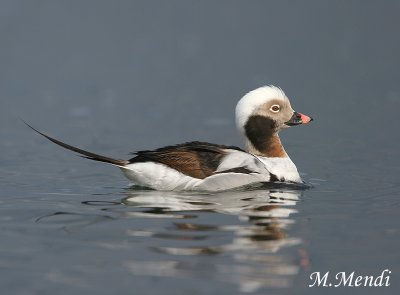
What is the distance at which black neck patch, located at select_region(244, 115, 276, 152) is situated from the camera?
11.4m

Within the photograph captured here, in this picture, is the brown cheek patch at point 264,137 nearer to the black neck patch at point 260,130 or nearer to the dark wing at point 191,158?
the black neck patch at point 260,130

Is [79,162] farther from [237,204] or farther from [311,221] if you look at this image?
[311,221]

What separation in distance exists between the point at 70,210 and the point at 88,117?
14.4 m

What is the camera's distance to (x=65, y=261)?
293 inches

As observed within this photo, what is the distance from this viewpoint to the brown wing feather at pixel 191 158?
1058cm

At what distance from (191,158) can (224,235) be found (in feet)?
7.90

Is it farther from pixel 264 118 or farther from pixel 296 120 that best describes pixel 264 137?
pixel 296 120

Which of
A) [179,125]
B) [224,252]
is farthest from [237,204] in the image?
[179,125]

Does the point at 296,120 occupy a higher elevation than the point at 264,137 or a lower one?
higher

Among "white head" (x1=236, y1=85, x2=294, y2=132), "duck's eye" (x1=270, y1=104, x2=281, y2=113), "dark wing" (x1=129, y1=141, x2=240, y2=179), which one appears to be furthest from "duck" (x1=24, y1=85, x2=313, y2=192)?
"duck's eye" (x1=270, y1=104, x2=281, y2=113)

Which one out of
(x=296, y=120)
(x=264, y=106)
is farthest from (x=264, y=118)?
(x=296, y=120)
